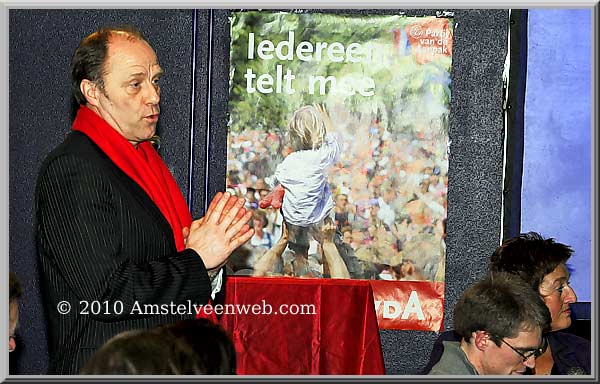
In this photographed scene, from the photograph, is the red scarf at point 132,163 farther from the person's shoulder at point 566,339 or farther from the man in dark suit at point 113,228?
the person's shoulder at point 566,339

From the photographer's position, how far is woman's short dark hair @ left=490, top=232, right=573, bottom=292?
9.37ft

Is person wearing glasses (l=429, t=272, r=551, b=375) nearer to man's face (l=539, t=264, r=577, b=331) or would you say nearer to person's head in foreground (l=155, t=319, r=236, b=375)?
man's face (l=539, t=264, r=577, b=331)

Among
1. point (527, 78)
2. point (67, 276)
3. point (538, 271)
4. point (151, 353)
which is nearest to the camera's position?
point (151, 353)

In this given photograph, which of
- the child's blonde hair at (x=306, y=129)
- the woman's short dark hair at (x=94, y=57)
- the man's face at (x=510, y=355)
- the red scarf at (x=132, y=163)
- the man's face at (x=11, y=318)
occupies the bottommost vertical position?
the man's face at (x=510, y=355)

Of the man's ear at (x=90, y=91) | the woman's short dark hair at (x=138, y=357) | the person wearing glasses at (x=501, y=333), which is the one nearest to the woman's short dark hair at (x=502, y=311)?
the person wearing glasses at (x=501, y=333)

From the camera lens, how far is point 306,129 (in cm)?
366

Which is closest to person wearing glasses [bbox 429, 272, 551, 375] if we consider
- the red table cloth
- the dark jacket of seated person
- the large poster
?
the dark jacket of seated person

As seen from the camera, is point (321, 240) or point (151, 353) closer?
point (151, 353)

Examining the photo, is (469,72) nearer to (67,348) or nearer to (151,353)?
(67,348)

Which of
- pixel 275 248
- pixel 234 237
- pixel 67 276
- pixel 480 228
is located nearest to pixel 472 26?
pixel 480 228

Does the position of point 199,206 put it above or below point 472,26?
below

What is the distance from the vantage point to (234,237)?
223 centimetres

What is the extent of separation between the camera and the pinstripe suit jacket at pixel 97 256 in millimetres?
2145

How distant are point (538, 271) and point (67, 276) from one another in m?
1.40
